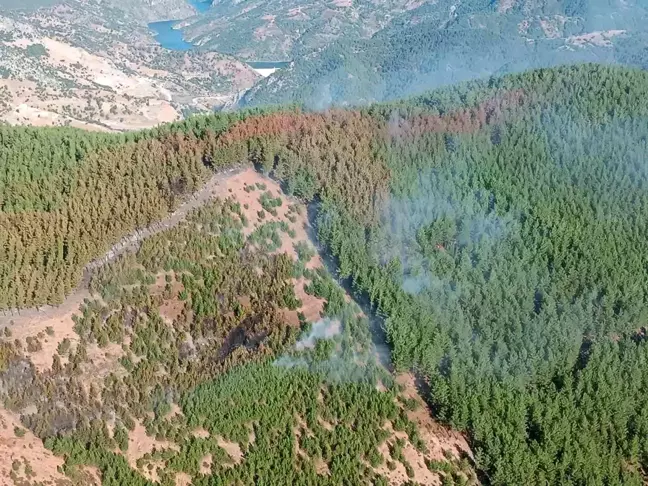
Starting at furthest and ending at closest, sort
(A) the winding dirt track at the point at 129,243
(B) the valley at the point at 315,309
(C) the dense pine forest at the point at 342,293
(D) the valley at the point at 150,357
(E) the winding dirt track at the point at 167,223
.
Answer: (E) the winding dirt track at the point at 167,223
(A) the winding dirt track at the point at 129,243
(C) the dense pine forest at the point at 342,293
(B) the valley at the point at 315,309
(D) the valley at the point at 150,357

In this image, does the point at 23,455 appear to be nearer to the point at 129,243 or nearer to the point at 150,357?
the point at 150,357

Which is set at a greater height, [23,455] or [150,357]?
[150,357]

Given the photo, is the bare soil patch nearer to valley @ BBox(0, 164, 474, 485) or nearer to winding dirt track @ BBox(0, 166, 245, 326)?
valley @ BBox(0, 164, 474, 485)

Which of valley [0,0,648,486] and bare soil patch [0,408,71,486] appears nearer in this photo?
bare soil patch [0,408,71,486]

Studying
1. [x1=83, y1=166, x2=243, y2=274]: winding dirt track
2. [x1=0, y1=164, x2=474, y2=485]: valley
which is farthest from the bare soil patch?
[x1=83, y1=166, x2=243, y2=274]: winding dirt track

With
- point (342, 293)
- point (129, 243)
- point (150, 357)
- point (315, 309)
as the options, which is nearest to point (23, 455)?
point (150, 357)

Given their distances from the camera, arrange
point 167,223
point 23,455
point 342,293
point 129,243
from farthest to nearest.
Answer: point 342,293, point 167,223, point 129,243, point 23,455

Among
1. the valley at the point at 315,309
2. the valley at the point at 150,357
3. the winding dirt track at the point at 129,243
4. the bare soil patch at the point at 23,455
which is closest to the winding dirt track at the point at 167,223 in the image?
the winding dirt track at the point at 129,243

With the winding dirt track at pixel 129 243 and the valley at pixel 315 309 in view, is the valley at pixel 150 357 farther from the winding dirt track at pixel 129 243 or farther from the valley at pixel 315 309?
the valley at pixel 315 309
